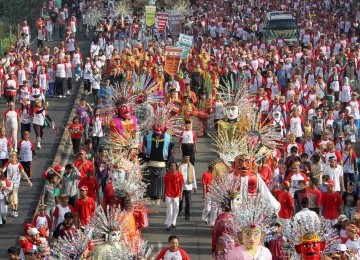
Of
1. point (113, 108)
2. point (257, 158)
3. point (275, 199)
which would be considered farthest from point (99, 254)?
point (113, 108)

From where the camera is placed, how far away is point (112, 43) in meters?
45.5

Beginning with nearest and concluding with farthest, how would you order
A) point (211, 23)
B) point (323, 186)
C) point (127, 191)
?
1. point (127, 191)
2. point (323, 186)
3. point (211, 23)

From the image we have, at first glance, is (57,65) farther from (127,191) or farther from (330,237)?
(330,237)

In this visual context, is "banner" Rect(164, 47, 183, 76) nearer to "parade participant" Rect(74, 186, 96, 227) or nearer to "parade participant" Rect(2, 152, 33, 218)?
"parade participant" Rect(2, 152, 33, 218)

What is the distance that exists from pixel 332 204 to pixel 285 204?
3.02 ft

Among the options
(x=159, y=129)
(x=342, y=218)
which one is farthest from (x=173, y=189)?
(x=342, y=218)

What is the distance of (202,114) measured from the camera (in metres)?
33.2

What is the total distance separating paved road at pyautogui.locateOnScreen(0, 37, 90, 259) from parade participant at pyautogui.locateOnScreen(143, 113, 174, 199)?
7.50ft

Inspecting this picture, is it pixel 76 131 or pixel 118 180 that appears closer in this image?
pixel 118 180

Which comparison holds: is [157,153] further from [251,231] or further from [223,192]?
[251,231]

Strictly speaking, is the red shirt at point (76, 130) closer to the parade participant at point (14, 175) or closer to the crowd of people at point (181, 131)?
the crowd of people at point (181, 131)

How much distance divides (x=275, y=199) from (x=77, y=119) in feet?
27.5

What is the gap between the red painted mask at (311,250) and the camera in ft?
61.0

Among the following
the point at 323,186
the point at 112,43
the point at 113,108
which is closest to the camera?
the point at 323,186
